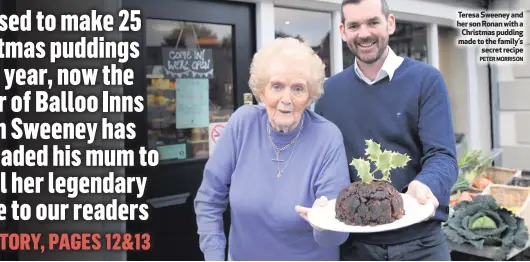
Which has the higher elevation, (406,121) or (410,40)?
(410,40)

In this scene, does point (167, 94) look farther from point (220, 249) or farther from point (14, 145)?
point (220, 249)

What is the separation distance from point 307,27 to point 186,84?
2.93 feet

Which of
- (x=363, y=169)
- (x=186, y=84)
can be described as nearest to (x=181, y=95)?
(x=186, y=84)

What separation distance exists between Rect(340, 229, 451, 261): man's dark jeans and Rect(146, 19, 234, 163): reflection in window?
1.19 metres

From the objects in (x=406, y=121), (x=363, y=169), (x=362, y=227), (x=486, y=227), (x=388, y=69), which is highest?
(x=388, y=69)

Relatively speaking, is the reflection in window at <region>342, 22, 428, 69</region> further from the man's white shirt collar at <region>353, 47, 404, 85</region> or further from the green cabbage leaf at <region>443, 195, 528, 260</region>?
the man's white shirt collar at <region>353, 47, 404, 85</region>

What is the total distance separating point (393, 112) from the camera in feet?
3.73

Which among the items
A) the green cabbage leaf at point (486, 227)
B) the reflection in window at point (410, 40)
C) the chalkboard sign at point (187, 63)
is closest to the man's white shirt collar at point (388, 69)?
the green cabbage leaf at point (486, 227)

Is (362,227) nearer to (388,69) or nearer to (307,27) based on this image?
(388,69)

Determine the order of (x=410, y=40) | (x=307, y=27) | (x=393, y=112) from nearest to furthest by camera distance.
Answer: (x=393, y=112) → (x=307, y=27) → (x=410, y=40)

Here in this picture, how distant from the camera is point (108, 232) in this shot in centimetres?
197

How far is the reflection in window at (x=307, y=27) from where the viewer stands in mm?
2617

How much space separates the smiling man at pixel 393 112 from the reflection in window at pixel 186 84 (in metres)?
1.13

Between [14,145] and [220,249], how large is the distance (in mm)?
1180
